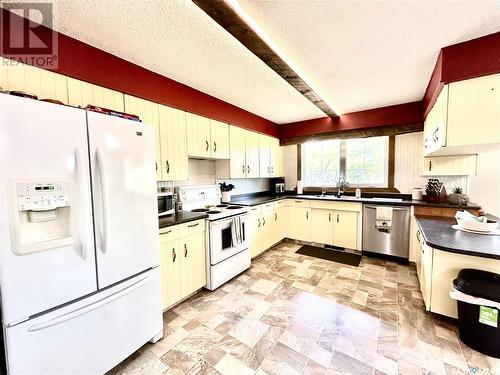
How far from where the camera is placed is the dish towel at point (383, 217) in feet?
10.8

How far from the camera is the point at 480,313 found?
156 centimetres

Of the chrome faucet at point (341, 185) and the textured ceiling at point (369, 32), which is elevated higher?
the textured ceiling at point (369, 32)

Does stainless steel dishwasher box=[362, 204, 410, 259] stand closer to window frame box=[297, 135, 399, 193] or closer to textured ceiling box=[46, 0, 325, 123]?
window frame box=[297, 135, 399, 193]

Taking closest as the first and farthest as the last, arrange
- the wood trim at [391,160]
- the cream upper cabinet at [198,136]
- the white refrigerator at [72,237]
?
the white refrigerator at [72,237]
the cream upper cabinet at [198,136]
the wood trim at [391,160]

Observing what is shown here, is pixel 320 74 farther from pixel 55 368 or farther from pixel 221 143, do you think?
pixel 55 368

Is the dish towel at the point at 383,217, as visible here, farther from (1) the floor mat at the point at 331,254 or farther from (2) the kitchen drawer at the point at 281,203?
(2) the kitchen drawer at the point at 281,203

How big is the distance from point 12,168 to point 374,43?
8.83ft

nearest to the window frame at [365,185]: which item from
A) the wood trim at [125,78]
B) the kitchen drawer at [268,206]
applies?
the kitchen drawer at [268,206]

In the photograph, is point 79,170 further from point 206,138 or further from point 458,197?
point 458,197

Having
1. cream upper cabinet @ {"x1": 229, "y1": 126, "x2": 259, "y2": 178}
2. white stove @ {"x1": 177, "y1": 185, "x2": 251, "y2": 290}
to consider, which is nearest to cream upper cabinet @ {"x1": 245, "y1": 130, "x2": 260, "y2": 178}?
cream upper cabinet @ {"x1": 229, "y1": 126, "x2": 259, "y2": 178}

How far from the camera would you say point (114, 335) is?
1.49 meters

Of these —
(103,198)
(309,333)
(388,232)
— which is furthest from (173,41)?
(388,232)

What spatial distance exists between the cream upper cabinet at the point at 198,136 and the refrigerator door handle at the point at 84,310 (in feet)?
5.33

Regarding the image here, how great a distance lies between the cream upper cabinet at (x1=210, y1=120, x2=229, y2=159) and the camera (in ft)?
10.0
